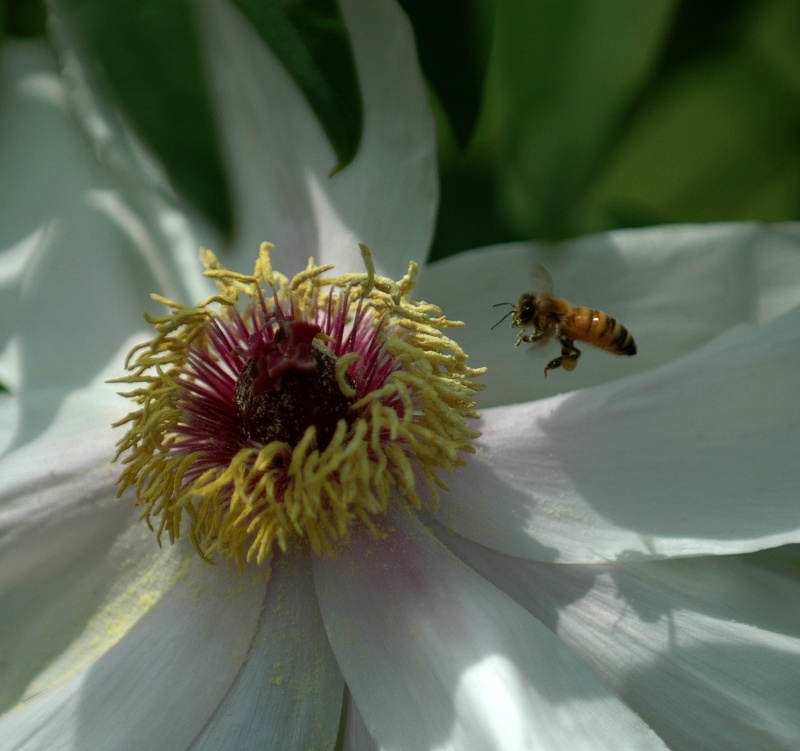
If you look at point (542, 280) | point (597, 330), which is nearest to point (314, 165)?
point (542, 280)

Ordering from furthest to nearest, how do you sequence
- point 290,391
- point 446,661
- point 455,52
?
point 455,52, point 290,391, point 446,661

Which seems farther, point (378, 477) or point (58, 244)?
point (58, 244)

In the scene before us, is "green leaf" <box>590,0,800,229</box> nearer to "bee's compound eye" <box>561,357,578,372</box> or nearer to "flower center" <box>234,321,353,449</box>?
"bee's compound eye" <box>561,357,578,372</box>

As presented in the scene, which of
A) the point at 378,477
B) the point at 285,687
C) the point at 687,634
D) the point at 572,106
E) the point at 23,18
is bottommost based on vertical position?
the point at 687,634

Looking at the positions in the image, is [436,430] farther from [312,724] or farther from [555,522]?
[312,724]

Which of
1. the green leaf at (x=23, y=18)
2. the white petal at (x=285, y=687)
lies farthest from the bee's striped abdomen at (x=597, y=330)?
the green leaf at (x=23, y=18)

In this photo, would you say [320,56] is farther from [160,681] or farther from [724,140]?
[160,681]

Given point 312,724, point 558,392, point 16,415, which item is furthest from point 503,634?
point 16,415
